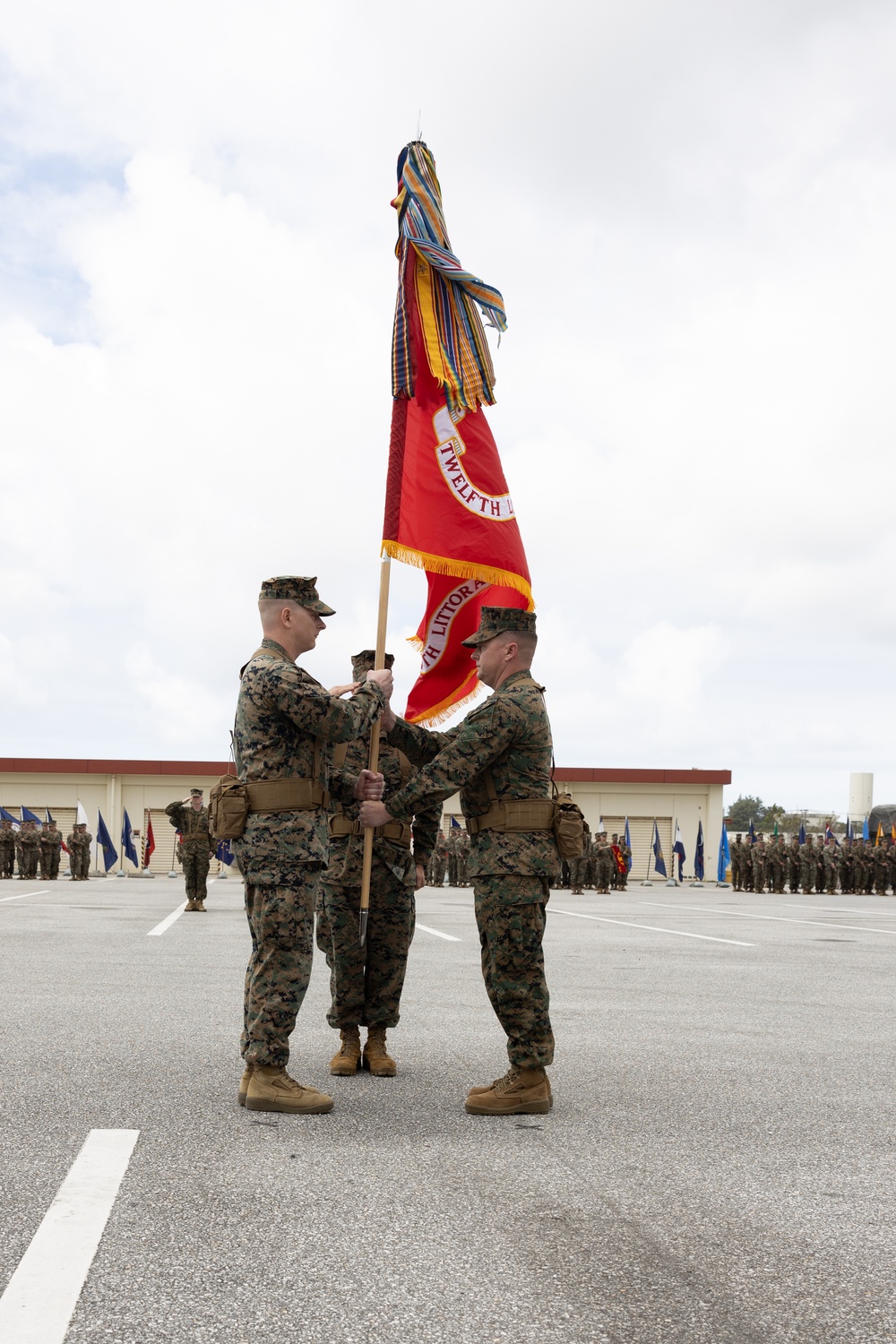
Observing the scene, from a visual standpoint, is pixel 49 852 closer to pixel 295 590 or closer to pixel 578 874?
pixel 578 874

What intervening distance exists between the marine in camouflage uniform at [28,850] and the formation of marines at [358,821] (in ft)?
96.6

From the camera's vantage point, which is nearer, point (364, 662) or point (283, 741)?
point (283, 741)

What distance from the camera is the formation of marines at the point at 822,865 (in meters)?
37.7

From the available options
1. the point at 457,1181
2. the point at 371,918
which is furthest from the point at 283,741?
the point at 457,1181

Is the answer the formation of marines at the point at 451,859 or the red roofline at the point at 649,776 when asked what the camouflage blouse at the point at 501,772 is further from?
→ the red roofline at the point at 649,776

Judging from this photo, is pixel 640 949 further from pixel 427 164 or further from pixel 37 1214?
pixel 37 1214

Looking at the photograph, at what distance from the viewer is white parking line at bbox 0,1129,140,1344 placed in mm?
2604

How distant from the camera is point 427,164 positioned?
25.8 ft

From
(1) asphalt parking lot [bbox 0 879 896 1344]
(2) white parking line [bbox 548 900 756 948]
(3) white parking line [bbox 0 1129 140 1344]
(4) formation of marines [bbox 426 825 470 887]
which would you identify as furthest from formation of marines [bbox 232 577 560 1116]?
(4) formation of marines [bbox 426 825 470 887]

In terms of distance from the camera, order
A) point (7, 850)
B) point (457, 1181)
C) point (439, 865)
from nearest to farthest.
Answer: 1. point (457, 1181)
2. point (7, 850)
3. point (439, 865)

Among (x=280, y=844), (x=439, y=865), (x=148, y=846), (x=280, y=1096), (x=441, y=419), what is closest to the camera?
(x=280, y=1096)

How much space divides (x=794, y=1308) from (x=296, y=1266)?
118 centimetres

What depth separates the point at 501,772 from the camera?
5.28m

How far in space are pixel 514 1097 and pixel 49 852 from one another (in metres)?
30.4
